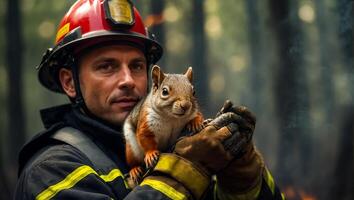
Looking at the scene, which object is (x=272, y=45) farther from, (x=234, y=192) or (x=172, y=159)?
(x=172, y=159)

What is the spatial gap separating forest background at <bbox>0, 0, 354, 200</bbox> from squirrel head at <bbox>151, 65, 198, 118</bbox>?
2190 millimetres

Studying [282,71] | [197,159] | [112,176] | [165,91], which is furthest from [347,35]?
[112,176]

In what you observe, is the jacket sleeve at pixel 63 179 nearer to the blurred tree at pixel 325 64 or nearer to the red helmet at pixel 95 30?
the red helmet at pixel 95 30

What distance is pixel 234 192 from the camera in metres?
3.24

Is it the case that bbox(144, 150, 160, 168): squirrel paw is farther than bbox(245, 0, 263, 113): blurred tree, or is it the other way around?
bbox(245, 0, 263, 113): blurred tree

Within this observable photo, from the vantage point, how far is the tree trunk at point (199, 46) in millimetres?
5949

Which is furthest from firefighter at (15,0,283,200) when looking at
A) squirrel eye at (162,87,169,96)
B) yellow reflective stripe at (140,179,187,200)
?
squirrel eye at (162,87,169,96)

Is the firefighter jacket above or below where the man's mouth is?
below

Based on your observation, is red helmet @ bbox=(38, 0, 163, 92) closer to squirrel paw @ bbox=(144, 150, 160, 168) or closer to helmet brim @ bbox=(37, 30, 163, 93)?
helmet brim @ bbox=(37, 30, 163, 93)

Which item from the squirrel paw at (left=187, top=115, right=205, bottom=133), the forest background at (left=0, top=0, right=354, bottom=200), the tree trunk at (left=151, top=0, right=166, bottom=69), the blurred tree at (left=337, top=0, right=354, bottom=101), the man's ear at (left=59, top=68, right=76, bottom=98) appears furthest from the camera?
the tree trunk at (left=151, top=0, right=166, bottom=69)

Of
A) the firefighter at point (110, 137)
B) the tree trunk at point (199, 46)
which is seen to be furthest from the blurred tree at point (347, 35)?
the firefighter at point (110, 137)

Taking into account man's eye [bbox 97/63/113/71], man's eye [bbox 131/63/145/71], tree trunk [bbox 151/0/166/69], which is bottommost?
man's eye [bbox 131/63/145/71]

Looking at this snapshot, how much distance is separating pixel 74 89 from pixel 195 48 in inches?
103

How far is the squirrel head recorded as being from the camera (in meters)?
2.92
